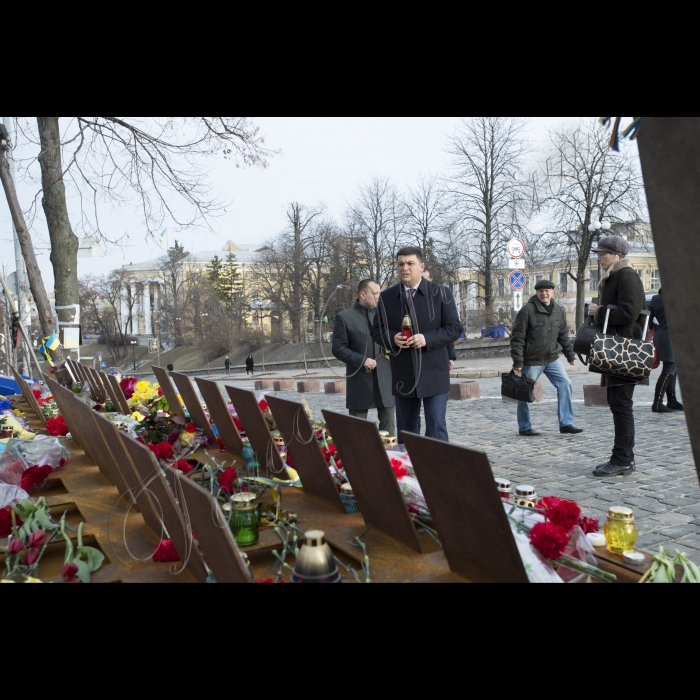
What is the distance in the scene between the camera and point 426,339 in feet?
17.6

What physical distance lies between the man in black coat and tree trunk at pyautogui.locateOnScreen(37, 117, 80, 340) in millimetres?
6116

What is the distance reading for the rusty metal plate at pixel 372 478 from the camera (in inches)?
78.8

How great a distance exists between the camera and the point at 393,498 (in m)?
2.03

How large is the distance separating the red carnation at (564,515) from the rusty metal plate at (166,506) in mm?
931

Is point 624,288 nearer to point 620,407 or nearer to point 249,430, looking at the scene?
point 620,407

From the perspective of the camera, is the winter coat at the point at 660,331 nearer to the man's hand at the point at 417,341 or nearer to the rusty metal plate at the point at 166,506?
the man's hand at the point at 417,341

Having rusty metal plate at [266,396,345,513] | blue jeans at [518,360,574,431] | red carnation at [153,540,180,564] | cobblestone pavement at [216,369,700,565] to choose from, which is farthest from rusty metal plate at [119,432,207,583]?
blue jeans at [518,360,574,431]

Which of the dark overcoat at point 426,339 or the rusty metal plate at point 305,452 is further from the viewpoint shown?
the dark overcoat at point 426,339

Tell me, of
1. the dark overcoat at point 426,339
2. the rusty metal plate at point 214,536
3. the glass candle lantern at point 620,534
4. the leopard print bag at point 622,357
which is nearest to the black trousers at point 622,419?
the leopard print bag at point 622,357

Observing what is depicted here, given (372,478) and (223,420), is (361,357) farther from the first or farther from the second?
(372,478)

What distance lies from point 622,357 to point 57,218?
7854 millimetres
